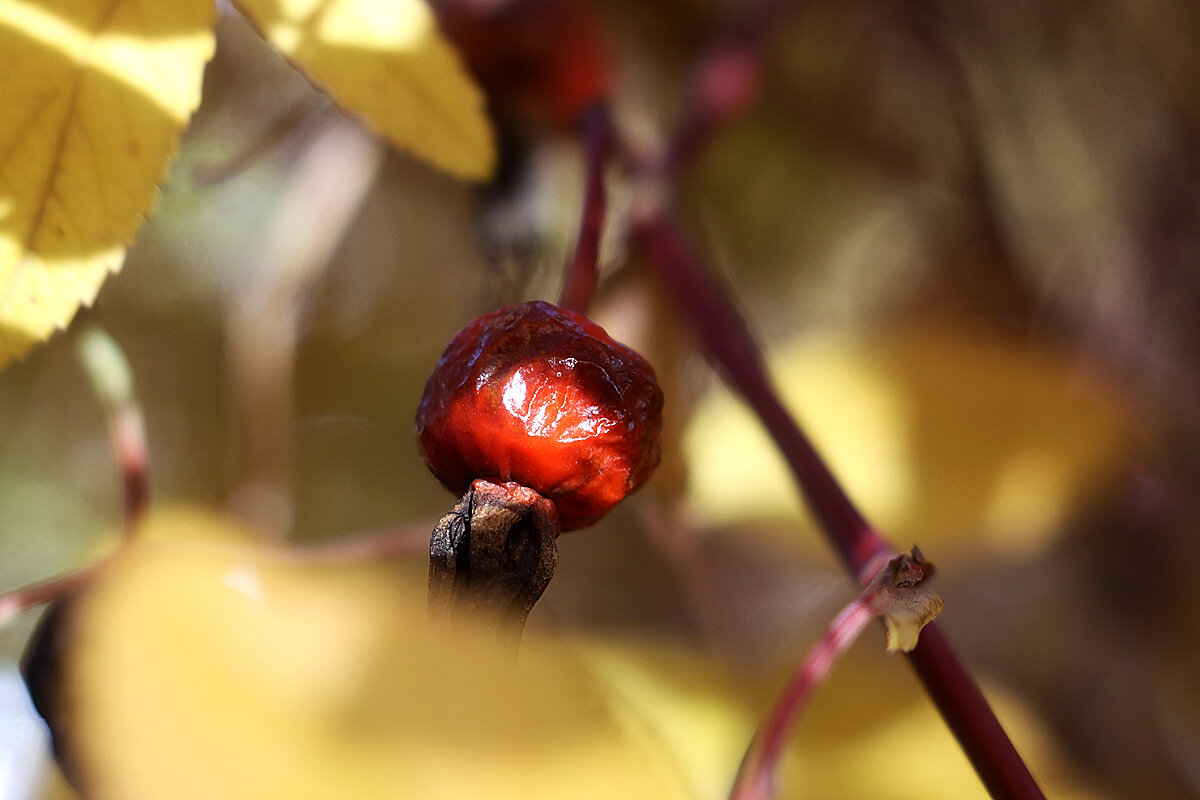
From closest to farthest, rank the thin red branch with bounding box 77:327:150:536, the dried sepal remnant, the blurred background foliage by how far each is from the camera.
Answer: the dried sepal remnant
the thin red branch with bounding box 77:327:150:536
the blurred background foliage

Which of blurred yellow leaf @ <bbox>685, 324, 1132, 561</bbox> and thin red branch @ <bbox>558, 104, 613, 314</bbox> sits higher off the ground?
thin red branch @ <bbox>558, 104, 613, 314</bbox>

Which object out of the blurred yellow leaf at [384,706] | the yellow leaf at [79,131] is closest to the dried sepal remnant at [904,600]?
the blurred yellow leaf at [384,706]

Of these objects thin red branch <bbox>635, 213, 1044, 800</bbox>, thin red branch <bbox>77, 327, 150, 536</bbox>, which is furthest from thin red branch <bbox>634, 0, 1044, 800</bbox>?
thin red branch <bbox>77, 327, 150, 536</bbox>

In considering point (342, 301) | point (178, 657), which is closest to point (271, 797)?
point (178, 657)

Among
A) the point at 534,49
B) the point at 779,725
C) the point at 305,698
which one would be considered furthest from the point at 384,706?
the point at 534,49

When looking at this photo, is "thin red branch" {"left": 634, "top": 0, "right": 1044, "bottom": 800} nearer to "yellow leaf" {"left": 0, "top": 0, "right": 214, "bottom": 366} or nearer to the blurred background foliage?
the blurred background foliage

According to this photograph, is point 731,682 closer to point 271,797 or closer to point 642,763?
point 642,763

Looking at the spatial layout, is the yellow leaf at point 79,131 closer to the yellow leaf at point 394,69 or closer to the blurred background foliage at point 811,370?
the yellow leaf at point 394,69

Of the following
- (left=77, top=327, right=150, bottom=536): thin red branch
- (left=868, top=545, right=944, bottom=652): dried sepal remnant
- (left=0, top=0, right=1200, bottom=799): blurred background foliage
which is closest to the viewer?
(left=868, top=545, right=944, bottom=652): dried sepal remnant
